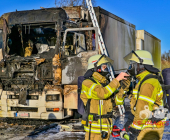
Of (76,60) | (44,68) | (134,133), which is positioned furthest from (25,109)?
(134,133)

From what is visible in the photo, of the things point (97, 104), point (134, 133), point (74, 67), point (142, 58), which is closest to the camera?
point (134, 133)

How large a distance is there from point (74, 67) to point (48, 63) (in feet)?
2.22

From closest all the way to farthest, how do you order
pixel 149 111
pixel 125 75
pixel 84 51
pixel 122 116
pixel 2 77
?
pixel 149 111, pixel 125 75, pixel 84 51, pixel 2 77, pixel 122 116

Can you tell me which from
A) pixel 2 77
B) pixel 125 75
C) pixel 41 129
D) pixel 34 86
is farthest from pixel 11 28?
pixel 125 75

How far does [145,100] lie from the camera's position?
2629 millimetres

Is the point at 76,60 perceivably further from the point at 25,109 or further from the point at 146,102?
the point at 146,102

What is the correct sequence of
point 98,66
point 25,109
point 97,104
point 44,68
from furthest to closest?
point 25,109 → point 44,68 → point 98,66 → point 97,104

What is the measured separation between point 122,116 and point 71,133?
2.29 meters

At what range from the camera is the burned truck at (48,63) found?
591cm

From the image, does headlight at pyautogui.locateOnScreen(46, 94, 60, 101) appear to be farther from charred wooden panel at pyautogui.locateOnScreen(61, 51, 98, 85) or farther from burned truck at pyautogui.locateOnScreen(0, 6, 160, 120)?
charred wooden panel at pyautogui.locateOnScreen(61, 51, 98, 85)

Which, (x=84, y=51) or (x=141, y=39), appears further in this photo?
(x=141, y=39)

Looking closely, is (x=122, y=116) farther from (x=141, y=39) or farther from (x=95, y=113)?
(x=141, y=39)

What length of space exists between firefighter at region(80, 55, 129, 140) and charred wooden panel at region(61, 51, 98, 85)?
257 cm

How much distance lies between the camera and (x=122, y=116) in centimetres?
718
